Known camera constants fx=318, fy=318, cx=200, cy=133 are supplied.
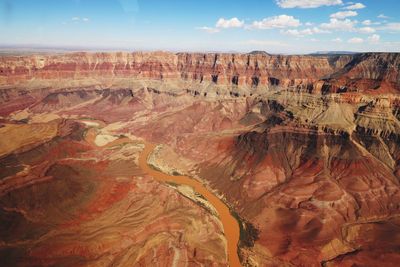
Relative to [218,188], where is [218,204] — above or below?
below

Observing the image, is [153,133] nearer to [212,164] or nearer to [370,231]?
[212,164]

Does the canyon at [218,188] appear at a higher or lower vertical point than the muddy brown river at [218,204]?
higher

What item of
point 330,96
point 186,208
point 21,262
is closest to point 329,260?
point 186,208

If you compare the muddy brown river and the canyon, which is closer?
the canyon

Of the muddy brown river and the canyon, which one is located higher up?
the canyon

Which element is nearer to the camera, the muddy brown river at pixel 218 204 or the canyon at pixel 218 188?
the canyon at pixel 218 188
